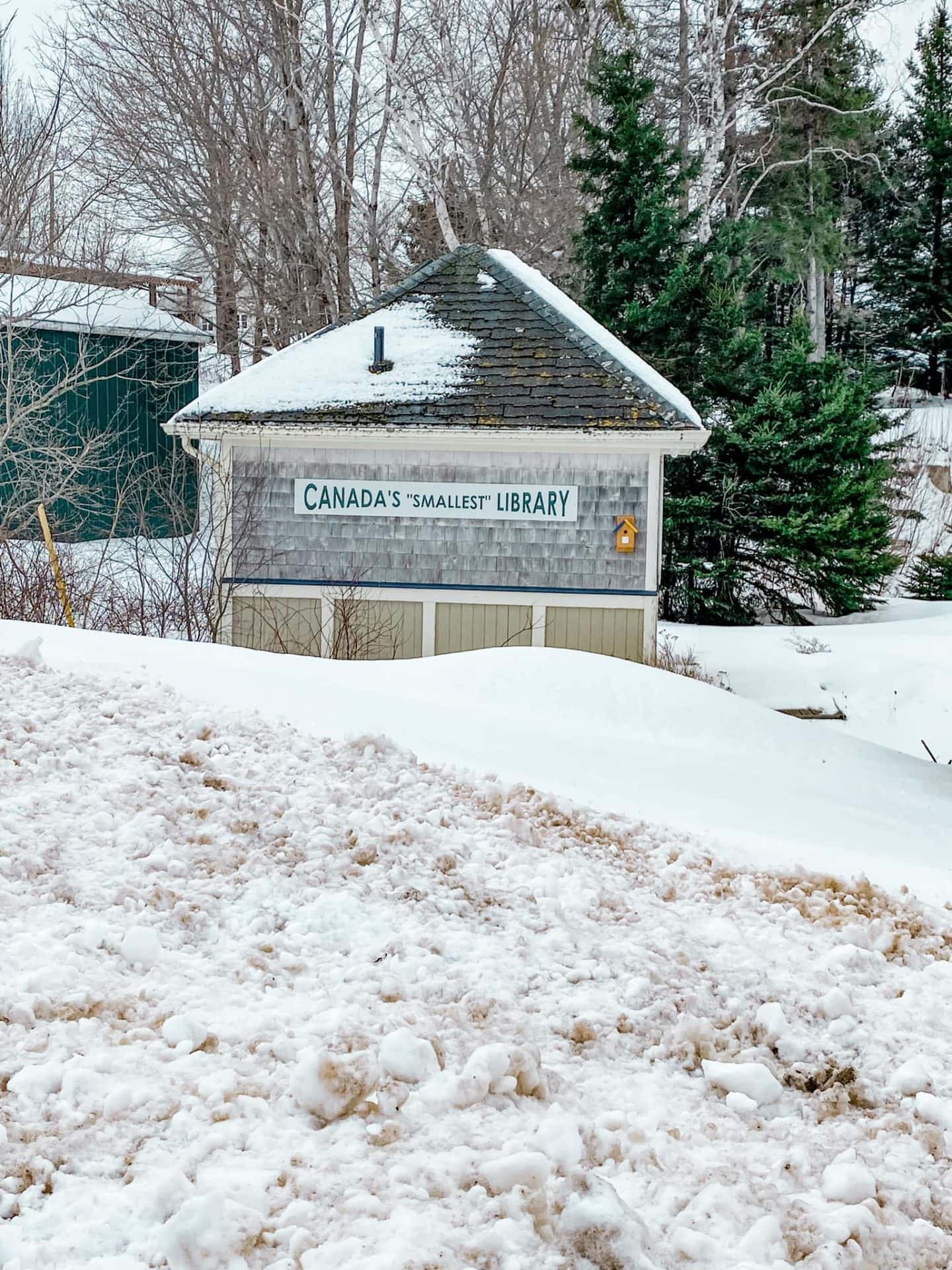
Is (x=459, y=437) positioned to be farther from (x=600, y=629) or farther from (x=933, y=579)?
(x=933, y=579)

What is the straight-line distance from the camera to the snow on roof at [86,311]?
48.1ft

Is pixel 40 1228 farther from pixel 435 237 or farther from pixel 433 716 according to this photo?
pixel 435 237

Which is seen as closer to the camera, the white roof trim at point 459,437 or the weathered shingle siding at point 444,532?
the white roof trim at point 459,437

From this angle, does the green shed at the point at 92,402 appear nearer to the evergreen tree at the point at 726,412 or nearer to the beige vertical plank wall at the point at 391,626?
the beige vertical plank wall at the point at 391,626

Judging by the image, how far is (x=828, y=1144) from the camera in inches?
72.9

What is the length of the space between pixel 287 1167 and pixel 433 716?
9.03 feet

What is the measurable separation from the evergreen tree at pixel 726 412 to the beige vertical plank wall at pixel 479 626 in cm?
554

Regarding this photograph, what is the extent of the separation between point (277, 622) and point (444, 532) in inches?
70.9

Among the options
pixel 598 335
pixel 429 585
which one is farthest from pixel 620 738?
pixel 598 335

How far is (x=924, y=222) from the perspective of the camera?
2703cm

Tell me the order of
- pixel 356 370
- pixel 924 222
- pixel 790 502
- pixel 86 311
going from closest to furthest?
pixel 356 370, pixel 790 502, pixel 86 311, pixel 924 222

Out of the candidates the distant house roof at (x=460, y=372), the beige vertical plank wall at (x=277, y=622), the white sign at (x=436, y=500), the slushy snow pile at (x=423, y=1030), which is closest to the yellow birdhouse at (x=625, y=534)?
the white sign at (x=436, y=500)

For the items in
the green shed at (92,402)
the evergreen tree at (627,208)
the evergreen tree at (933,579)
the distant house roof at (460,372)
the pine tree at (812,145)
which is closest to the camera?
the distant house roof at (460,372)

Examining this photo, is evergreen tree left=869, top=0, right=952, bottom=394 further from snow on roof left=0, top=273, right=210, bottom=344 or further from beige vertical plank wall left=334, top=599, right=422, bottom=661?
beige vertical plank wall left=334, top=599, right=422, bottom=661
